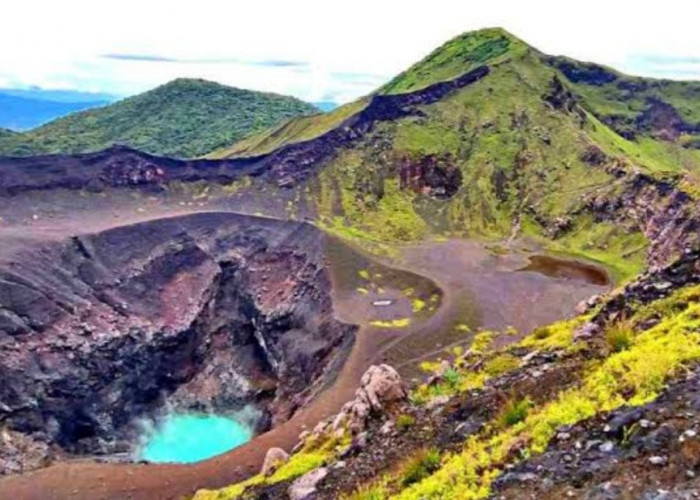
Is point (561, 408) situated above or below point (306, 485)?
above

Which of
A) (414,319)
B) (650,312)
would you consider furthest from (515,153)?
(650,312)

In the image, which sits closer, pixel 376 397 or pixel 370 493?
pixel 370 493

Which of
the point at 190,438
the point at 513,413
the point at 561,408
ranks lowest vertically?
the point at 190,438

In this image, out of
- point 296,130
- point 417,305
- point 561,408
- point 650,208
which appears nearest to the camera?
point 561,408

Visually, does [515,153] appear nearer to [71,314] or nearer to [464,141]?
[464,141]

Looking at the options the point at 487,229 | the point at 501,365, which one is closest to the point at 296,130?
the point at 487,229

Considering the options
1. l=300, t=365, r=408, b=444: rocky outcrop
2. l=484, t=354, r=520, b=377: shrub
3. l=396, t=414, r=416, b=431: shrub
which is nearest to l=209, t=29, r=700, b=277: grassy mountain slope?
l=484, t=354, r=520, b=377: shrub

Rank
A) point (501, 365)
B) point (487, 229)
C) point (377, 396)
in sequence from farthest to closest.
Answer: point (487, 229) < point (377, 396) < point (501, 365)

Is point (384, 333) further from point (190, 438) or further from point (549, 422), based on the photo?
point (549, 422)
